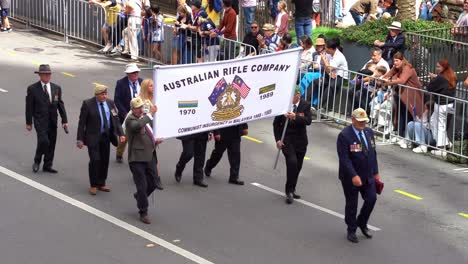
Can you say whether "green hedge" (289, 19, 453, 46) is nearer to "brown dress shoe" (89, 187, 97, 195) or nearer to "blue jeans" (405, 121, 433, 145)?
"blue jeans" (405, 121, 433, 145)

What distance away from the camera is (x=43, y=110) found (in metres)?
15.6

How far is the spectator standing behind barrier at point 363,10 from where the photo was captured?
26422 millimetres

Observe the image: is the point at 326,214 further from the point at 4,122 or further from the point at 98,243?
the point at 4,122

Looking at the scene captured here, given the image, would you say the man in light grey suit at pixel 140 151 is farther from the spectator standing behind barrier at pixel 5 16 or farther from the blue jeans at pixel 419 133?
the spectator standing behind barrier at pixel 5 16

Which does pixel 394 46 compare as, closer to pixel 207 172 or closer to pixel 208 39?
pixel 208 39

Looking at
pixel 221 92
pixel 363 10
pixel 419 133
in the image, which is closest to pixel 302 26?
pixel 363 10

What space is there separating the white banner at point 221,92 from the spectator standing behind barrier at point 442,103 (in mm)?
3518

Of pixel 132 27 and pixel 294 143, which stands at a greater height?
pixel 132 27

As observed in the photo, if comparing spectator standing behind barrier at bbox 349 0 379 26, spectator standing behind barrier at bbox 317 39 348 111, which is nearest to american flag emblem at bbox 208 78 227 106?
spectator standing behind barrier at bbox 317 39 348 111

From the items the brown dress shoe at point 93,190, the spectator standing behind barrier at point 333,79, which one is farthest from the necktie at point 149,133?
the spectator standing behind barrier at point 333,79

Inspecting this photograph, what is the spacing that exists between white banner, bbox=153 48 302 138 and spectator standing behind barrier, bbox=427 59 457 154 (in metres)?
3.52

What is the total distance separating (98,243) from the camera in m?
13.0

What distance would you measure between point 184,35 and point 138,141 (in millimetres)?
9503

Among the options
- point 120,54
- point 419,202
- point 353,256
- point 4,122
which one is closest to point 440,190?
point 419,202
